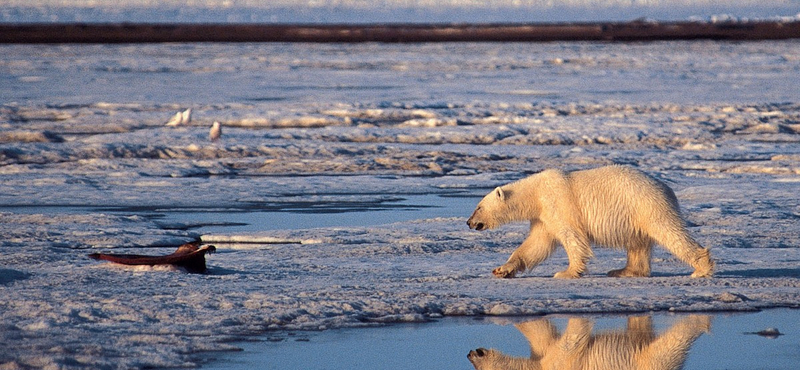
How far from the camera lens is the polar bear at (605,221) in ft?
18.6

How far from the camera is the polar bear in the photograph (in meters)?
5.68

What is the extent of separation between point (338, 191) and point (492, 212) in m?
3.14

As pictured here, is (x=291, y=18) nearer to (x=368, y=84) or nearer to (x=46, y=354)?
(x=368, y=84)

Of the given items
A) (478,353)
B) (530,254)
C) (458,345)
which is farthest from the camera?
(530,254)

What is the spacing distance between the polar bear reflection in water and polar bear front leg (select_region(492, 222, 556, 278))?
0.94 meters

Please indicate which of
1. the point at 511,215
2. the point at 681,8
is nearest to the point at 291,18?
the point at 681,8

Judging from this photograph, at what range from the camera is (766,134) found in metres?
12.7

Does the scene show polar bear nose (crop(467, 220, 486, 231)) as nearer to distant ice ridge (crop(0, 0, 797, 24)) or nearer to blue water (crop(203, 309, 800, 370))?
blue water (crop(203, 309, 800, 370))

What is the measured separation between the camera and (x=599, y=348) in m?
4.34

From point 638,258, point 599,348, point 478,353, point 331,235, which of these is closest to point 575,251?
point 638,258

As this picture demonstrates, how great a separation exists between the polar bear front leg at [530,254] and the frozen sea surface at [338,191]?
0.27 ft

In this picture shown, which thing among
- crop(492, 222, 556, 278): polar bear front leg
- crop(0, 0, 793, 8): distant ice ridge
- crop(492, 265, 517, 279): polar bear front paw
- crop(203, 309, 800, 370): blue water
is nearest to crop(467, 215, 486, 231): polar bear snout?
crop(492, 222, 556, 278): polar bear front leg

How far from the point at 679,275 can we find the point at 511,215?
0.98 meters

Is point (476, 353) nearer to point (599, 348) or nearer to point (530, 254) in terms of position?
point (599, 348)
